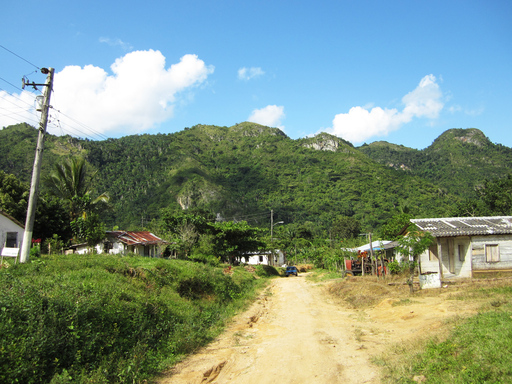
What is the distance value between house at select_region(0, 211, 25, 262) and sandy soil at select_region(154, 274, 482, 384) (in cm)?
1792

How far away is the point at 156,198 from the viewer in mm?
115688

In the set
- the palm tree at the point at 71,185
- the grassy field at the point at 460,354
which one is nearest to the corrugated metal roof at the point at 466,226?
the grassy field at the point at 460,354

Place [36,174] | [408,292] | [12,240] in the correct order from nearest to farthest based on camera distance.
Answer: [36,174]
[408,292]
[12,240]

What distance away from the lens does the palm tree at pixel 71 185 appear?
28.5 meters

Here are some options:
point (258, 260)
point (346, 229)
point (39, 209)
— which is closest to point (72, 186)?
point (39, 209)

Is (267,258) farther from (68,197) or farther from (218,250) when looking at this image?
(68,197)

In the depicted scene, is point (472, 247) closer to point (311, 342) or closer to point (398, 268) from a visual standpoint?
point (398, 268)

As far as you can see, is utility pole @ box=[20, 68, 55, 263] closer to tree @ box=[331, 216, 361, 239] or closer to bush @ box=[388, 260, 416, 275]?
bush @ box=[388, 260, 416, 275]

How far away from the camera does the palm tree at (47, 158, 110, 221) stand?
28.5 m

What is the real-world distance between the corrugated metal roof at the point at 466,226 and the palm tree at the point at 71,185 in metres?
24.2

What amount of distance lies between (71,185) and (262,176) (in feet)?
425

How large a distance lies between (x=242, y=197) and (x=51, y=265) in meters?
Result: 121

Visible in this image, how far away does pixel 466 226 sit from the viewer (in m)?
21.5

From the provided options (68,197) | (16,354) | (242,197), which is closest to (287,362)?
(16,354)
